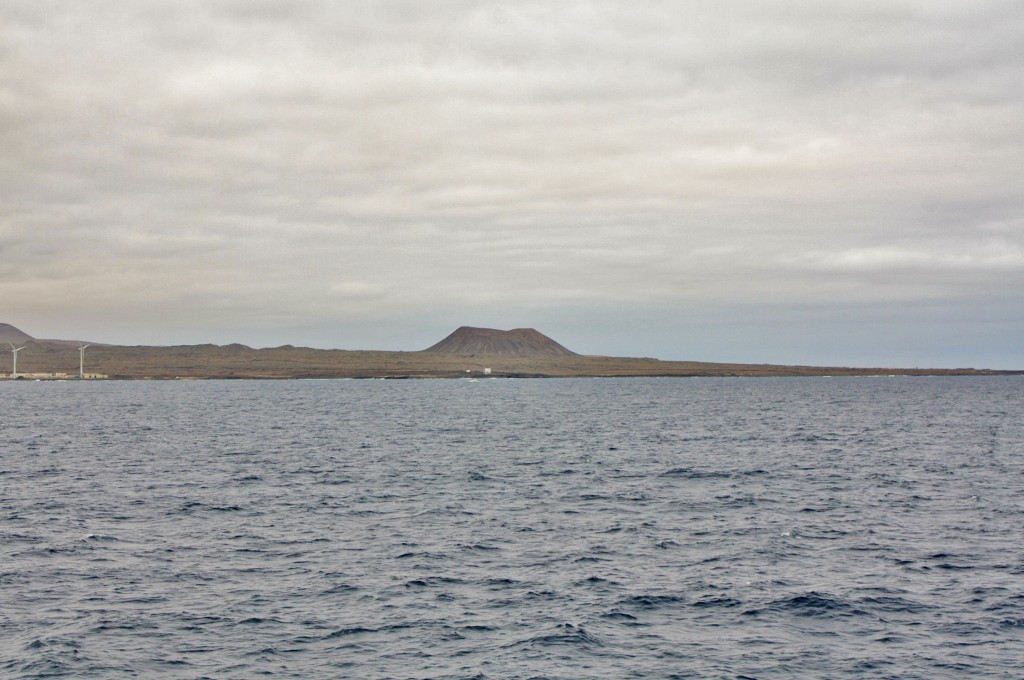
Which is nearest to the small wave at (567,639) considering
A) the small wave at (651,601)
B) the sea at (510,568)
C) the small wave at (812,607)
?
the sea at (510,568)

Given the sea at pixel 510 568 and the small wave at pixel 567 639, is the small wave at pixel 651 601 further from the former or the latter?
the small wave at pixel 567 639

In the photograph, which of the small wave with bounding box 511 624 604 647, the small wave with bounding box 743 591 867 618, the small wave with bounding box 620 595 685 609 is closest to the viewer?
the small wave with bounding box 511 624 604 647

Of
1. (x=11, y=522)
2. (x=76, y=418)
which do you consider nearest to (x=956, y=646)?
(x=11, y=522)

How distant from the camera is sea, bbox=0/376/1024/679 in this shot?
3023cm

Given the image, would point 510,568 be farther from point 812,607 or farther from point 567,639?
point 812,607

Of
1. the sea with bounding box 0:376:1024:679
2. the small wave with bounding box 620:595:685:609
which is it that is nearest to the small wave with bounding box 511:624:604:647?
the sea with bounding box 0:376:1024:679

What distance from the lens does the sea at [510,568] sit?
3023 centimetres

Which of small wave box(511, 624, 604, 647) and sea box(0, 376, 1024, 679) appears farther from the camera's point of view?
small wave box(511, 624, 604, 647)

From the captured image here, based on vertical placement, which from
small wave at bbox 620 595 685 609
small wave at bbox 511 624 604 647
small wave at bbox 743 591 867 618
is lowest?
small wave at bbox 511 624 604 647

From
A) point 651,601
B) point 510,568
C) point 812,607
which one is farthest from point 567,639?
point 812,607

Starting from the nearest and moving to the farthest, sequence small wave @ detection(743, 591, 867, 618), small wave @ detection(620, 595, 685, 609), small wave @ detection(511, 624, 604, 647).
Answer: small wave @ detection(511, 624, 604, 647) → small wave @ detection(743, 591, 867, 618) → small wave @ detection(620, 595, 685, 609)

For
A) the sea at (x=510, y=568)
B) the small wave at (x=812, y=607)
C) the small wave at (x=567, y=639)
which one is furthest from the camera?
the small wave at (x=812, y=607)

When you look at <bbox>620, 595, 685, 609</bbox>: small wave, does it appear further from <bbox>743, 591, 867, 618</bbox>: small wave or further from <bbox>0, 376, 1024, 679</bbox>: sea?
<bbox>743, 591, 867, 618</bbox>: small wave

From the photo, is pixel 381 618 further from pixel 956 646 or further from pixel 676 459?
pixel 676 459
